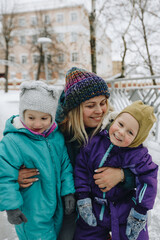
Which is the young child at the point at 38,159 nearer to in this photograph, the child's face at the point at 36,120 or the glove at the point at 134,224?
the child's face at the point at 36,120

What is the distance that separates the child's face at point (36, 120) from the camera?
121 cm

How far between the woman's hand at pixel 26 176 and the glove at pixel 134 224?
664 millimetres

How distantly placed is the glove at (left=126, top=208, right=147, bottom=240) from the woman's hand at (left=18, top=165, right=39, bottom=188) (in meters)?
0.66

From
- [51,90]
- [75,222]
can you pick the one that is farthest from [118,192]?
[51,90]

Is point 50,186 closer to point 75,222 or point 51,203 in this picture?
point 51,203

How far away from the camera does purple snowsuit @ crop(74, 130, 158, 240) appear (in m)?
1.17

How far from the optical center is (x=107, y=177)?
120 centimetres

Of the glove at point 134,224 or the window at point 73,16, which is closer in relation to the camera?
the glove at point 134,224

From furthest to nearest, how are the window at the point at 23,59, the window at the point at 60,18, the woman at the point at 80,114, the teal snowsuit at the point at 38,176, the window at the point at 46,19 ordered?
the window at the point at 23,59 < the window at the point at 60,18 < the window at the point at 46,19 < the woman at the point at 80,114 < the teal snowsuit at the point at 38,176

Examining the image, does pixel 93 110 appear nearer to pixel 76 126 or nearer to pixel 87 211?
pixel 76 126

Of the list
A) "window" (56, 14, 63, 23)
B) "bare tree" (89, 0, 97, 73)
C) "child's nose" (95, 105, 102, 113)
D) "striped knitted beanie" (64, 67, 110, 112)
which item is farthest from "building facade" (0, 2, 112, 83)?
"child's nose" (95, 105, 102, 113)

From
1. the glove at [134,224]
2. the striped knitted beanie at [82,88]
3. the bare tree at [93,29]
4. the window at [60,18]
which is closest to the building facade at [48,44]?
the window at [60,18]

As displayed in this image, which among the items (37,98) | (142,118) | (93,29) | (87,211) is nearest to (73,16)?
(93,29)

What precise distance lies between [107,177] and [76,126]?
44cm
